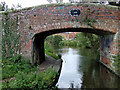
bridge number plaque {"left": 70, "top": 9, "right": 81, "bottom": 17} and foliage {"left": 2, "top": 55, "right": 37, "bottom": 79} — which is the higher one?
bridge number plaque {"left": 70, "top": 9, "right": 81, "bottom": 17}

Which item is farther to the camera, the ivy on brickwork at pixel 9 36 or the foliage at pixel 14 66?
the ivy on brickwork at pixel 9 36

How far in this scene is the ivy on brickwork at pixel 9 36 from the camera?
303 inches

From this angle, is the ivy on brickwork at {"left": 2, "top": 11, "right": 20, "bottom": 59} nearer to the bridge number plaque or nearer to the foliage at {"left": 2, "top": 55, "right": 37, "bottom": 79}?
the foliage at {"left": 2, "top": 55, "right": 37, "bottom": 79}

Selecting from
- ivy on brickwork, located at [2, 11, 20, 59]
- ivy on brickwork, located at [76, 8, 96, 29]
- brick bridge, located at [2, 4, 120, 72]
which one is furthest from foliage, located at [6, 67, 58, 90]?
ivy on brickwork, located at [76, 8, 96, 29]

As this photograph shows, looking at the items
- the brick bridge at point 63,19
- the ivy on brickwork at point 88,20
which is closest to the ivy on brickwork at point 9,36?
the brick bridge at point 63,19

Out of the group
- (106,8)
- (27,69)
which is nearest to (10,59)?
(27,69)

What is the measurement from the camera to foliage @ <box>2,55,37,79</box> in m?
6.17

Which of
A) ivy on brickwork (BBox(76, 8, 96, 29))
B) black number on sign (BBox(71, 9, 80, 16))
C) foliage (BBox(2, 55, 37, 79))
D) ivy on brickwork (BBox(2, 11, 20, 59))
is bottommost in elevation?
foliage (BBox(2, 55, 37, 79))

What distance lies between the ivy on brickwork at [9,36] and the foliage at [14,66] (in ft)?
1.63

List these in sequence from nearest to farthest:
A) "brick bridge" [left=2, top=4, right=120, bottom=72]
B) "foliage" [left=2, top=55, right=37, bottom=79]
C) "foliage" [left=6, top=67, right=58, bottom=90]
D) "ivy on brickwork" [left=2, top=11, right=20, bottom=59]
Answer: "foliage" [left=6, top=67, right=58, bottom=90]
"foliage" [left=2, top=55, right=37, bottom=79]
"brick bridge" [left=2, top=4, right=120, bottom=72]
"ivy on brickwork" [left=2, top=11, right=20, bottom=59]

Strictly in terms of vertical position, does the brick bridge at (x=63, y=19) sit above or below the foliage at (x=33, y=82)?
above

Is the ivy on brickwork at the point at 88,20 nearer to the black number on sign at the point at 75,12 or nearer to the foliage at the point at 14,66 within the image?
the black number on sign at the point at 75,12

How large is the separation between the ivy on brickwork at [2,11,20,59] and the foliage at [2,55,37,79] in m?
0.50

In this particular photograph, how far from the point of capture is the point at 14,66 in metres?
6.80
